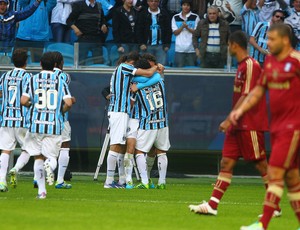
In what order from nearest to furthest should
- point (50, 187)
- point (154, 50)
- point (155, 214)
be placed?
point (155, 214), point (50, 187), point (154, 50)

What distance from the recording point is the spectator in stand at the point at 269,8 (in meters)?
22.9

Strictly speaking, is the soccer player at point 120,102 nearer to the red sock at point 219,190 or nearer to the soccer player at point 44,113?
the soccer player at point 44,113

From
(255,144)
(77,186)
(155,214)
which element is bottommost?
(77,186)

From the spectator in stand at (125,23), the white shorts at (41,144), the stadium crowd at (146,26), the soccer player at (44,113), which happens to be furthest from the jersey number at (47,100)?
the spectator in stand at (125,23)

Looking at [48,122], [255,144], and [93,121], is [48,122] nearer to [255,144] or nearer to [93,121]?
[255,144]

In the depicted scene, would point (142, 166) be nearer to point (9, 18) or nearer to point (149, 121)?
point (149, 121)

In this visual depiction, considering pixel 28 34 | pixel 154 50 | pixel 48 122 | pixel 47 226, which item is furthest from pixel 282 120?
pixel 28 34

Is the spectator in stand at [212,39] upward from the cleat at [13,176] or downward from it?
upward

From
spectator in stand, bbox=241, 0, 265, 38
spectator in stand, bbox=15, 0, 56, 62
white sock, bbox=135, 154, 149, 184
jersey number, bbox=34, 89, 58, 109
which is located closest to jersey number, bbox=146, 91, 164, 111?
white sock, bbox=135, 154, 149, 184

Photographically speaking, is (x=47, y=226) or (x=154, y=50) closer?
(x=47, y=226)

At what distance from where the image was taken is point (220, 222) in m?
11.9

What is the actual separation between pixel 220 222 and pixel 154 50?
1093 cm

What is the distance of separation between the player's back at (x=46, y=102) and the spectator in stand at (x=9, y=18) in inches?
340

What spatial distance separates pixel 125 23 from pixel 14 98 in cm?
681
